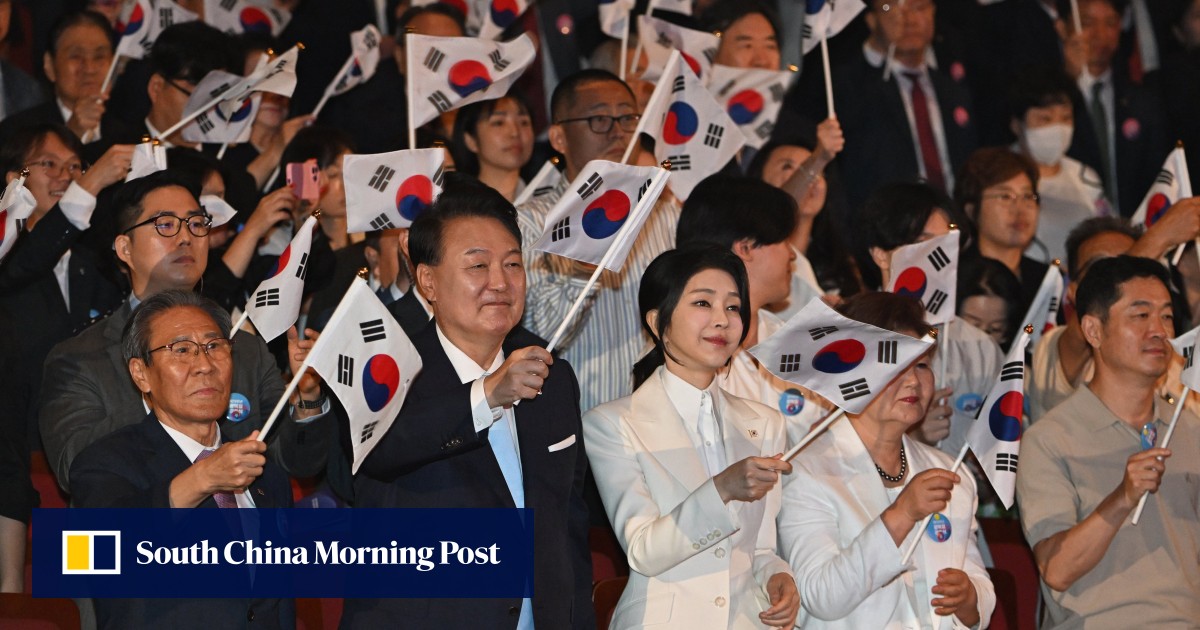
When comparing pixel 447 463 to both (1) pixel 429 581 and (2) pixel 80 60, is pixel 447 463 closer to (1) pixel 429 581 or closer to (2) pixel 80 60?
(1) pixel 429 581

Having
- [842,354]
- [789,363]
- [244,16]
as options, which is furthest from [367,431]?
[244,16]

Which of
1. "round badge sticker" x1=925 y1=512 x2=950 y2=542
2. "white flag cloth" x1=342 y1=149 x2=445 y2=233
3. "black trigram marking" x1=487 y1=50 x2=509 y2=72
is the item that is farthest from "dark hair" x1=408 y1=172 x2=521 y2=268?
"black trigram marking" x1=487 y1=50 x2=509 y2=72

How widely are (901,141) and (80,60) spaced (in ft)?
12.7

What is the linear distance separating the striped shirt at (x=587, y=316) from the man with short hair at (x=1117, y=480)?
54.9 inches

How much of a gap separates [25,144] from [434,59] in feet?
4.90

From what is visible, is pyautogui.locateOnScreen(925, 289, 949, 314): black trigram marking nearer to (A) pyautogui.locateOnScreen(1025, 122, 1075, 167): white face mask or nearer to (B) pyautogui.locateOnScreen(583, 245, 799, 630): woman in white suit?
(B) pyautogui.locateOnScreen(583, 245, 799, 630): woman in white suit

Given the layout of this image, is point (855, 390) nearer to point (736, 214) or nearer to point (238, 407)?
point (736, 214)

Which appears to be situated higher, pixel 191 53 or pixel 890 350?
pixel 191 53

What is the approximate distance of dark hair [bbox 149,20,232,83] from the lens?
6.54 metres

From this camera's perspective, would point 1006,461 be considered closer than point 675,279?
No

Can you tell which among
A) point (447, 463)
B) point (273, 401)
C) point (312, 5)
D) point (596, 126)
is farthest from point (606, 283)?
point (312, 5)

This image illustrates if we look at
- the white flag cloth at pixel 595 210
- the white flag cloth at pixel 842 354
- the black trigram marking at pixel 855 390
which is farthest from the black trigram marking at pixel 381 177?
the black trigram marking at pixel 855 390

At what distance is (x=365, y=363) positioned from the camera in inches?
149

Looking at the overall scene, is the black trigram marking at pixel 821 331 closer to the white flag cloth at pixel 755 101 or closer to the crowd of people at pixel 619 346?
the crowd of people at pixel 619 346
